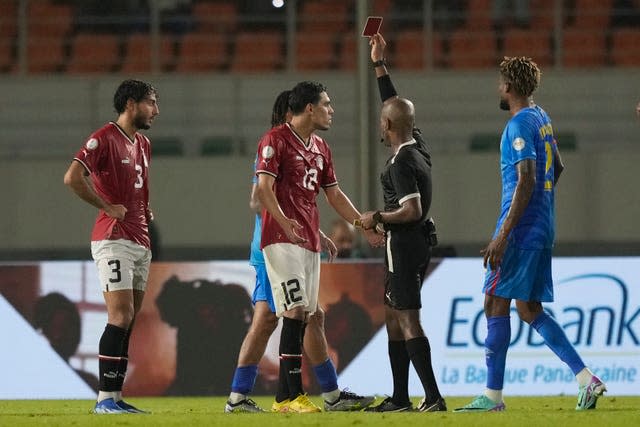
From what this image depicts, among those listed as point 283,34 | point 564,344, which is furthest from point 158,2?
point 564,344

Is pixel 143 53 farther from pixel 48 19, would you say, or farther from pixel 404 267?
pixel 404 267

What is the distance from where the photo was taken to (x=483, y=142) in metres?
19.3

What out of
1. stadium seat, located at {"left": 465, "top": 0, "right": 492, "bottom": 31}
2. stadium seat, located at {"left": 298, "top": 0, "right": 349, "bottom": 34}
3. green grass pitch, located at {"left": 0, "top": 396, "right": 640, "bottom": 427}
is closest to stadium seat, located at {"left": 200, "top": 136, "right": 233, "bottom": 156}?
stadium seat, located at {"left": 298, "top": 0, "right": 349, "bottom": 34}

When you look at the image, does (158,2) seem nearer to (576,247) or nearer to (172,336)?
(576,247)

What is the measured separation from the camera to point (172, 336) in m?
11.8

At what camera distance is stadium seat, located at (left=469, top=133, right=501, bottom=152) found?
1917 cm

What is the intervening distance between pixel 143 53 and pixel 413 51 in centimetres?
439

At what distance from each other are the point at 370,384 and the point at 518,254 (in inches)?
154

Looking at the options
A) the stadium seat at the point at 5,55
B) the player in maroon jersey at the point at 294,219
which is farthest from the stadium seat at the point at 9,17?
the player in maroon jersey at the point at 294,219

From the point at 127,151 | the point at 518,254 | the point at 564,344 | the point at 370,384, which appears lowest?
the point at 370,384

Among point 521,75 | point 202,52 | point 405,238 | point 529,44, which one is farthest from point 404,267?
point 202,52

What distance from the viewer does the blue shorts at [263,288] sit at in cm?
855

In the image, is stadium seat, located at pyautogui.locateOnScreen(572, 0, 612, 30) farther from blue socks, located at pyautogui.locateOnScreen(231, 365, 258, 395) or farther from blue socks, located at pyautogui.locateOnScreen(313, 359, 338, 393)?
blue socks, located at pyautogui.locateOnScreen(231, 365, 258, 395)

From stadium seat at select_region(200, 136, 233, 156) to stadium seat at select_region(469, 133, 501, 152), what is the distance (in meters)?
3.57
